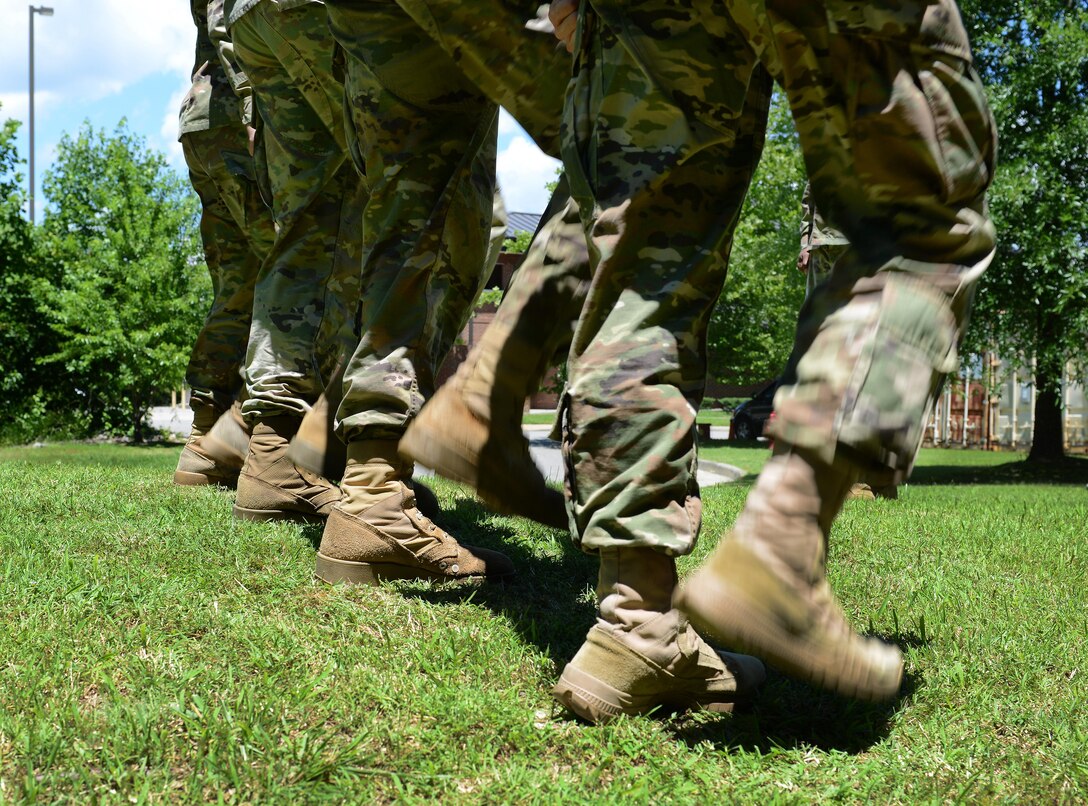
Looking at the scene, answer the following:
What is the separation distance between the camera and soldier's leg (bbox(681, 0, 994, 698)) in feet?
5.03

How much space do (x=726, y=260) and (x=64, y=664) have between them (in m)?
1.65

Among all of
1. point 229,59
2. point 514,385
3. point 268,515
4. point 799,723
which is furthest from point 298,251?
point 799,723

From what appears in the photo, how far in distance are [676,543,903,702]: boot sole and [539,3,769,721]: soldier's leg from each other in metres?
0.28

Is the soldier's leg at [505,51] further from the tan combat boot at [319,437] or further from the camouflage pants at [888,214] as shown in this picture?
the tan combat boot at [319,437]

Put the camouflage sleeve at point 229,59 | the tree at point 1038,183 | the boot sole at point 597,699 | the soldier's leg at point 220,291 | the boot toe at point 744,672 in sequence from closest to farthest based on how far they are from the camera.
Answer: the boot sole at point 597,699, the boot toe at point 744,672, the camouflage sleeve at point 229,59, the soldier's leg at point 220,291, the tree at point 1038,183

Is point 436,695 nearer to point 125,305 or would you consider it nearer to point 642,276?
point 642,276

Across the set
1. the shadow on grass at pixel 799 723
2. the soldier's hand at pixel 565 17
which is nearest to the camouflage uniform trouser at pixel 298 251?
the soldier's hand at pixel 565 17

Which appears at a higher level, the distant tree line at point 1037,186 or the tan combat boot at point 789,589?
the distant tree line at point 1037,186

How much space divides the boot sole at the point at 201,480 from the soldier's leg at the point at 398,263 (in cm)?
252

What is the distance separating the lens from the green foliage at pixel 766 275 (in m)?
22.4

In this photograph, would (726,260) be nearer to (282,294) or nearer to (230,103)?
(282,294)

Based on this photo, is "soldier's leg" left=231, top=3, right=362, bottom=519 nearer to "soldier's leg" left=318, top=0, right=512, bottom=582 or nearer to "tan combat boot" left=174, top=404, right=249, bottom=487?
"soldier's leg" left=318, top=0, right=512, bottom=582

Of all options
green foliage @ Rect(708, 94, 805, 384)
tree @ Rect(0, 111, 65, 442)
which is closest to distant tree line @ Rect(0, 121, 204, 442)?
tree @ Rect(0, 111, 65, 442)

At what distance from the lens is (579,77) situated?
200cm
